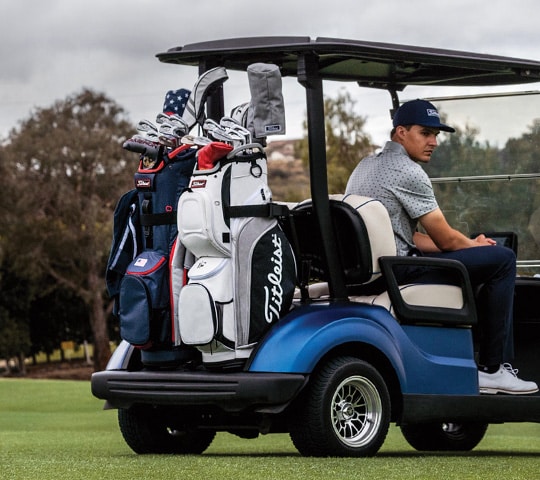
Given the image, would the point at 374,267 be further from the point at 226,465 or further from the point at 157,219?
the point at 226,465

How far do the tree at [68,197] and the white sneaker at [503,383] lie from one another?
141 feet

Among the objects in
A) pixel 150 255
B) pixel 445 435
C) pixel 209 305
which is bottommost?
pixel 445 435

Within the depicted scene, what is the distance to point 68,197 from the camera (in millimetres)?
51062

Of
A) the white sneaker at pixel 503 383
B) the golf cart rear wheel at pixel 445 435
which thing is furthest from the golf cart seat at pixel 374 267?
the golf cart rear wheel at pixel 445 435

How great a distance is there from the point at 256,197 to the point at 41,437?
4.62 meters

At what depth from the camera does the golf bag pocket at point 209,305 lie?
259 inches

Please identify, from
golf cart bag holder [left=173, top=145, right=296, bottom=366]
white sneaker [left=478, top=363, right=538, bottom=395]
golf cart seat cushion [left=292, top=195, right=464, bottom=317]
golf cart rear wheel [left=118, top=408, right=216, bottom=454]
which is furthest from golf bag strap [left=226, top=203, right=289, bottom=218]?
white sneaker [left=478, top=363, right=538, bottom=395]

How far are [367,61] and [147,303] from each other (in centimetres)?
182

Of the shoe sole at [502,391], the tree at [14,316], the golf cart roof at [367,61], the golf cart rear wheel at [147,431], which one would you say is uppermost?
the golf cart roof at [367,61]

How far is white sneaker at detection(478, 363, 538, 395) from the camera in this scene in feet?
24.3

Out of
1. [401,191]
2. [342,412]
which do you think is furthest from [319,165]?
[342,412]

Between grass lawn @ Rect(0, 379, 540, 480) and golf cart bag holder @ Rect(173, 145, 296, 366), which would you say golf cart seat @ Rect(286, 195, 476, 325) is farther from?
grass lawn @ Rect(0, 379, 540, 480)

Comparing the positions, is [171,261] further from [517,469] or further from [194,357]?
[517,469]

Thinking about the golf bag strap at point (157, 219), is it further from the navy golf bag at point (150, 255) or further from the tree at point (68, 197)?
the tree at point (68, 197)
